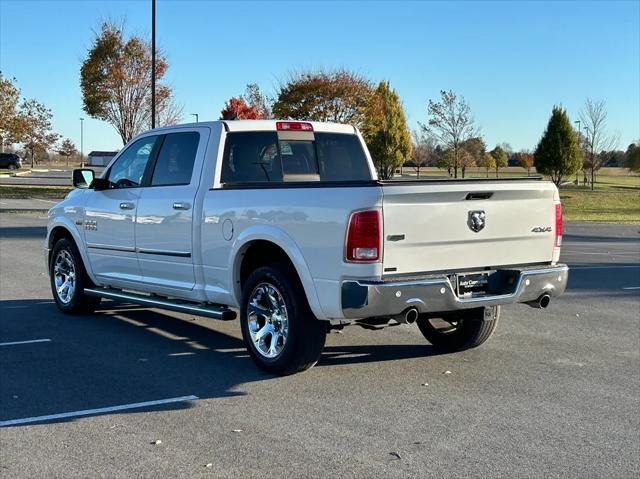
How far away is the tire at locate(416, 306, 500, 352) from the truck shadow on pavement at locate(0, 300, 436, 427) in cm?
17

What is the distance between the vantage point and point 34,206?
99.3 ft

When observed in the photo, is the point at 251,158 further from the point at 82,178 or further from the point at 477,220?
the point at 82,178

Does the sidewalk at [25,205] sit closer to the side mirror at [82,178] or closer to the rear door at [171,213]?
the side mirror at [82,178]

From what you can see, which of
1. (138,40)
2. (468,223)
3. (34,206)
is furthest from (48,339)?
(138,40)

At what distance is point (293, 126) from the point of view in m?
7.64

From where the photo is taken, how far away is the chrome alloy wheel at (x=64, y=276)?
29.3ft

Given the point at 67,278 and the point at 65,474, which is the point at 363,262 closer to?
the point at 65,474

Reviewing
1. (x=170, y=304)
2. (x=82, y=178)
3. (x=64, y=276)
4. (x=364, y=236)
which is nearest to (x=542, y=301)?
(x=364, y=236)

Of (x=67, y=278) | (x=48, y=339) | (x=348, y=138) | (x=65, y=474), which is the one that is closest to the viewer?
(x=65, y=474)

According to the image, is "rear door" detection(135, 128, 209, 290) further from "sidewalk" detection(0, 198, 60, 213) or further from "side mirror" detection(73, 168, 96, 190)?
"sidewalk" detection(0, 198, 60, 213)

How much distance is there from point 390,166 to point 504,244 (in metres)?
46.5

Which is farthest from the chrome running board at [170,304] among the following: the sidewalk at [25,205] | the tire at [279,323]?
the sidewalk at [25,205]

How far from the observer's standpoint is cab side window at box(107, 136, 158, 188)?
26.1 ft

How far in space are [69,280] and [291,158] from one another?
326cm
